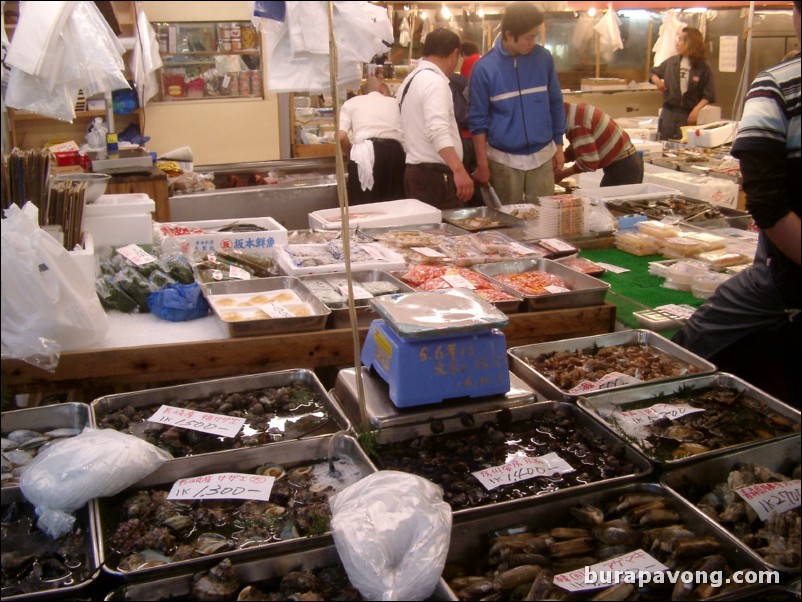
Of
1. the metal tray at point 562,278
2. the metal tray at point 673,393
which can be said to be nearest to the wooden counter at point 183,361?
the metal tray at point 562,278

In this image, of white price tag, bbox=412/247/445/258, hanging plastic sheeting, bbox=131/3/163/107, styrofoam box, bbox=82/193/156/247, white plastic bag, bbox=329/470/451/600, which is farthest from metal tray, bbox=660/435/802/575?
hanging plastic sheeting, bbox=131/3/163/107

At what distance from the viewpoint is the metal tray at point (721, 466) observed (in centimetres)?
198

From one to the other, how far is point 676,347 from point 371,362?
1189mm

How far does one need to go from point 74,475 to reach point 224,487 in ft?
1.15

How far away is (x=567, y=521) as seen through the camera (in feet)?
6.06

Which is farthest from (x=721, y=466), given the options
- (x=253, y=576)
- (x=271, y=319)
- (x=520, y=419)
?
(x=271, y=319)

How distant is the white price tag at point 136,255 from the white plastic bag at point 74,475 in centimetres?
155

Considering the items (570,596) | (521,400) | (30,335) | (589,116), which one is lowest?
(570,596)

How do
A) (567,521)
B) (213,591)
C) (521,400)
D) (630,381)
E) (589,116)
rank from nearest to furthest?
(213,591) → (567,521) → (521,400) → (630,381) → (589,116)

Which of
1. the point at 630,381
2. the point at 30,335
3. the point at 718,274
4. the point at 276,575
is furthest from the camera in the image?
the point at 718,274

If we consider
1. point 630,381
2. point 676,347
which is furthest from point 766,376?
point 630,381

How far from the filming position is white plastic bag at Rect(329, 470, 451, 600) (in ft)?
4.63

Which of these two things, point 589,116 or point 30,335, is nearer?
point 30,335

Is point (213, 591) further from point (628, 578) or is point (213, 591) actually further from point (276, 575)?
point (628, 578)
